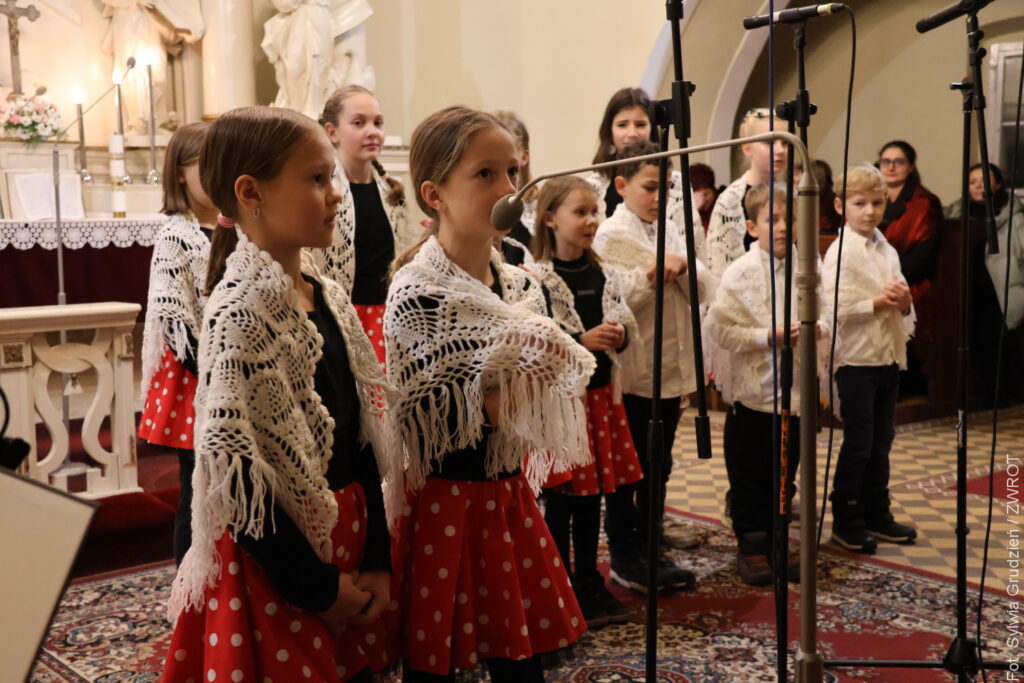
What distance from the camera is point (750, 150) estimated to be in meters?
3.94

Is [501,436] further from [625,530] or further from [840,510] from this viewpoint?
[840,510]

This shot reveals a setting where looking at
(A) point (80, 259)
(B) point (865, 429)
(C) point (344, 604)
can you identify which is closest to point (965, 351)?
(B) point (865, 429)

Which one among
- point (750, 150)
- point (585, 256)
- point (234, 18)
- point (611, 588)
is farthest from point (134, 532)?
point (234, 18)

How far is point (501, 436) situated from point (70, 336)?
2.54m

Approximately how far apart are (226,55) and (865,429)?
4306 millimetres

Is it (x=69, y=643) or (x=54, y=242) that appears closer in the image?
(x=69, y=643)

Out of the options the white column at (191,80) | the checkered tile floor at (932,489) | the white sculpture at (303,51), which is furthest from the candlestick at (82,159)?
the checkered tile floor at (932,489)

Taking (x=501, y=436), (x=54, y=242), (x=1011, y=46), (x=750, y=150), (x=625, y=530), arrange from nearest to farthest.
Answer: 1. (x=501, y=436)
2. (x=625, y=530)
3. (x=750, y=150)
4. (x=54, y=242)
5. (x=1011, y=46)

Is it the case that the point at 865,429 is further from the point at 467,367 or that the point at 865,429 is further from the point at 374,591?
the point at 374,591

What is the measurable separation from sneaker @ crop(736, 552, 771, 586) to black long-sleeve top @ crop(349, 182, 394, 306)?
53.8 inches

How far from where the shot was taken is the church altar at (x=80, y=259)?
4.98 metres

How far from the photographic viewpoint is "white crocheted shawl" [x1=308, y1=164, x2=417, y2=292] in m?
2.97

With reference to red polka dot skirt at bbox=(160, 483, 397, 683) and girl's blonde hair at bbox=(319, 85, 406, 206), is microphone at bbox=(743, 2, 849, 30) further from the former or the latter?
girl's blonde hair at bbox=(319, 85, 406, 206)

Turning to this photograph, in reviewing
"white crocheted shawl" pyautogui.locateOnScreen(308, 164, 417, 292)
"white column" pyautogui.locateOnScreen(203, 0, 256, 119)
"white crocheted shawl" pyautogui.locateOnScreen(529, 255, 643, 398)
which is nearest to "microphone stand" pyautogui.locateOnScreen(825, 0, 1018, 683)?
"white crocheted shawl" pyautogui.locateOnScreen(529, 255, 643, 398)
